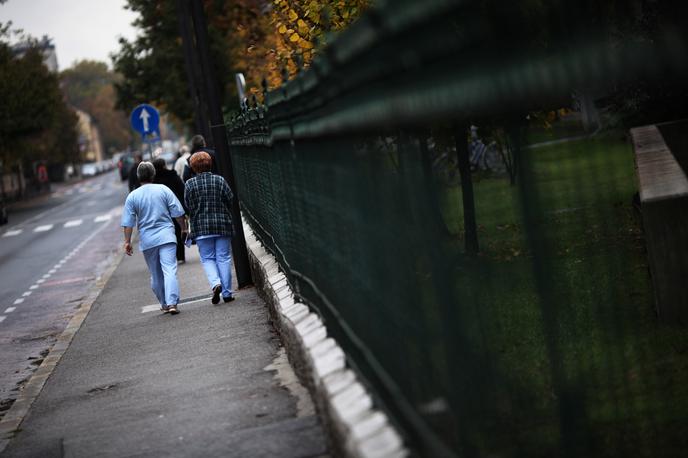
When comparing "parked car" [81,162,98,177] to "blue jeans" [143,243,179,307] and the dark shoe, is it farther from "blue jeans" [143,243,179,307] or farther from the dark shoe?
the dark shoe

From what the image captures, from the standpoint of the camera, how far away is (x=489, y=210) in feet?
11.9

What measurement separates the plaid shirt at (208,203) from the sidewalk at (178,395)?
0.82 metres

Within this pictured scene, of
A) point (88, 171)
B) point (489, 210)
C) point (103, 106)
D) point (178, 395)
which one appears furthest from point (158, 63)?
point (103, 106)

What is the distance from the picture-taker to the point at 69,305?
1766 cm

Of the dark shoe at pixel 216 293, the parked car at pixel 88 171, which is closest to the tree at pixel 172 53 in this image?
the dark shoe at pixel 216 293

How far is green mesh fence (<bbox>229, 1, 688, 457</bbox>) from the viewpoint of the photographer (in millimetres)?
2900

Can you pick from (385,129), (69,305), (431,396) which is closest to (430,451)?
(431,396)

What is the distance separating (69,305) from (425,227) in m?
14.7

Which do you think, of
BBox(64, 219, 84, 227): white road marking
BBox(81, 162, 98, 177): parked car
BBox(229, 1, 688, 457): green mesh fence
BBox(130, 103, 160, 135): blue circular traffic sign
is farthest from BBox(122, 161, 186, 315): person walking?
BBox(81, 162, 98, 177): parked car

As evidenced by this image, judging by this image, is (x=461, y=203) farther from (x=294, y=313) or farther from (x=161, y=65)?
(x=161, y=65)

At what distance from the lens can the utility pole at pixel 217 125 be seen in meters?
14.0

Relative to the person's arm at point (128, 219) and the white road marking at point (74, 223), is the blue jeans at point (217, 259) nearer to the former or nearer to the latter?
the person's arm at point (128, 219)

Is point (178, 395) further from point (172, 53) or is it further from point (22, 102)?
point (22, 102)

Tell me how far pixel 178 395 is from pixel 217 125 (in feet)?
21.4
